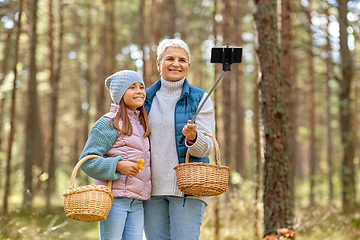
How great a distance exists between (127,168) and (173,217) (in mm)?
577

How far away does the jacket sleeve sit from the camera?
104 inches

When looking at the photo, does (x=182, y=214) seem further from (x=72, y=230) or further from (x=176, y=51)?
(x=72, y=230)

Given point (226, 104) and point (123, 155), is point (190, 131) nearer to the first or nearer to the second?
point (123, 155)

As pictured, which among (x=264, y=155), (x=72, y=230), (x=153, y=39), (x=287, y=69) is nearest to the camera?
(x=264, y=155)

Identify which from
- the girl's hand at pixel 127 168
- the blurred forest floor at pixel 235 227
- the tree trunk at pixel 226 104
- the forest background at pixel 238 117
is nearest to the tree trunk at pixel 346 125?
the forest background at pixel 238 117

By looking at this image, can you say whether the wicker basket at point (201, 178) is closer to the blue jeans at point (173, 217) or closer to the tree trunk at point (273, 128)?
the blue jeans at point (173, 217)

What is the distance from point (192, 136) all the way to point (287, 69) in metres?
5.10

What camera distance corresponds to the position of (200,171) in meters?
2.56

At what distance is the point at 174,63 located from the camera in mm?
2951

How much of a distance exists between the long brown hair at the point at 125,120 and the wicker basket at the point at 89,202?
1.60 feet

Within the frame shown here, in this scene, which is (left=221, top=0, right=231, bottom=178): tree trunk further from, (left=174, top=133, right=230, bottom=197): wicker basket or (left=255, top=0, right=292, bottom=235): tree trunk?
(left=174, top=133, right=230, bottom=197): wicker basket

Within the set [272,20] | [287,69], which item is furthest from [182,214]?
[287,69]

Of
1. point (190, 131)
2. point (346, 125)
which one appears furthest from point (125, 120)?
point (346, 125)

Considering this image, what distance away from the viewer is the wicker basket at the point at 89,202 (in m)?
2.38
